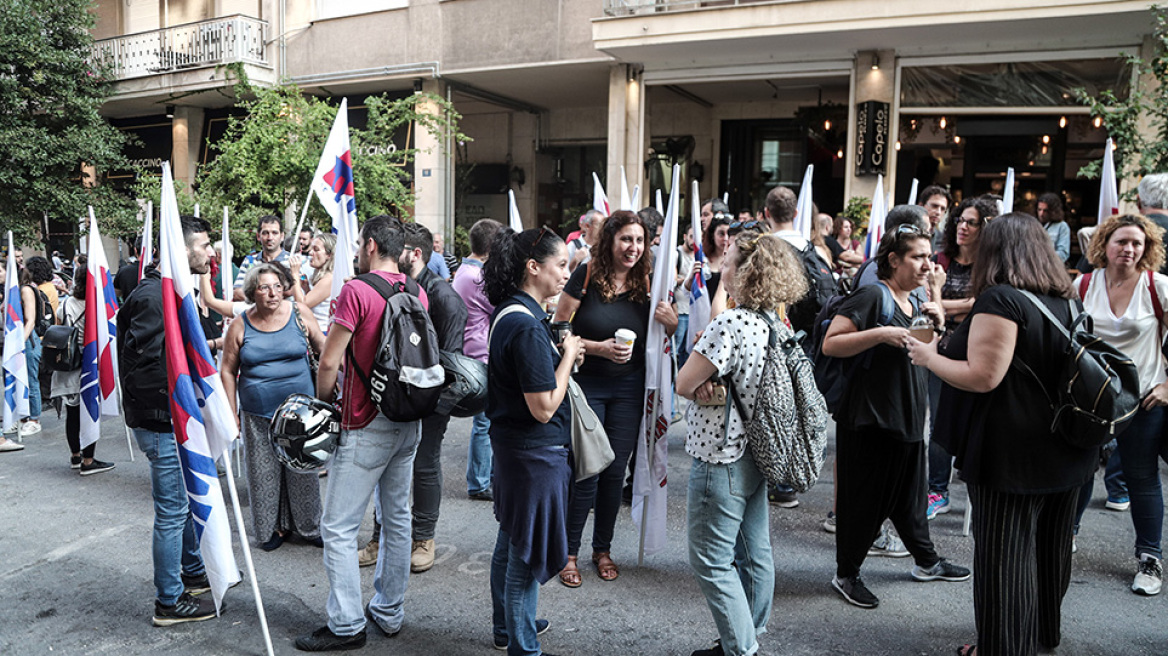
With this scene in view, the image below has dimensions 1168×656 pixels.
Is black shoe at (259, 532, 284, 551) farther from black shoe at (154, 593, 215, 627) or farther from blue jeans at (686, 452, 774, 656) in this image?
blue jeans at (686, 452, 774, 656)

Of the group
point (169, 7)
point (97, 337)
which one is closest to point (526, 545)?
point (97, 337)

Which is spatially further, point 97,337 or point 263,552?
point 97,337

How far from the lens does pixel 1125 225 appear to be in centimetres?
441

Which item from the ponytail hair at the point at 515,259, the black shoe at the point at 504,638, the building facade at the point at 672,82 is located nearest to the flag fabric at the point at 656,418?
the black shoe at the point at 504,638

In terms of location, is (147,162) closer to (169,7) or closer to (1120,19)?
(169,7)

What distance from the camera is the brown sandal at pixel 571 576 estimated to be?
174 inches

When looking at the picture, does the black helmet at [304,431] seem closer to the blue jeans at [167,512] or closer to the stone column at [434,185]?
the blue jeans at [167,512]

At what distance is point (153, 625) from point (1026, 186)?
1425cm

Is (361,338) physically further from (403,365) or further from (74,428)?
(74,428)

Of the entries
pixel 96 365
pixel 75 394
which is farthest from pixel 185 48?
pixel 96 365

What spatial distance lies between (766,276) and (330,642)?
2.56 m

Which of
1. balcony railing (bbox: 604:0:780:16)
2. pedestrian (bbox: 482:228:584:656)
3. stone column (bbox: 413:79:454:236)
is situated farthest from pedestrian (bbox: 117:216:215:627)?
stone column (bbox: 413:79:454:236)

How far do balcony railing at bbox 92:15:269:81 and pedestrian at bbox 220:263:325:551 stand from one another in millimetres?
15612

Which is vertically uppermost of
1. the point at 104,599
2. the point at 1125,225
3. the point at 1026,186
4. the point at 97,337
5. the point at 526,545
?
the point at 1026,186
